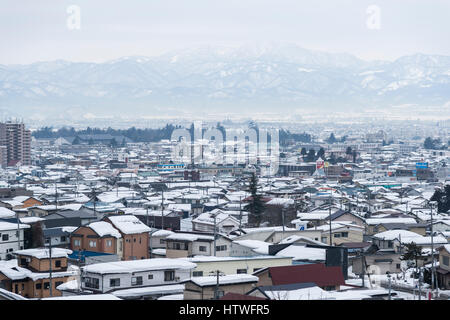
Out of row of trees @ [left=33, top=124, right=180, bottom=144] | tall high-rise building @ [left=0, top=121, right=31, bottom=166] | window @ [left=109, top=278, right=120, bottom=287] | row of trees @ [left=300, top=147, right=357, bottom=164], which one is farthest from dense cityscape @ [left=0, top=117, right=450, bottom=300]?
row of trees @ [left=33, top=124, right=180, bottom=144]

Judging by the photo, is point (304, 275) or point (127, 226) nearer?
point (304, 275)

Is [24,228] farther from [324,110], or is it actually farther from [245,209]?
[324,110]

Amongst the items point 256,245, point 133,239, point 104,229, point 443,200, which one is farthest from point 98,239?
point 443,200

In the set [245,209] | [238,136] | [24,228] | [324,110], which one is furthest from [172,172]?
[324,110]

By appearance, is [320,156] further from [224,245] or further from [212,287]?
[212,287]

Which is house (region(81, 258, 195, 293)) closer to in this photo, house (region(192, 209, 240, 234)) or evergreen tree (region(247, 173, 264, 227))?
house (region(192, 209, 240, 234))
